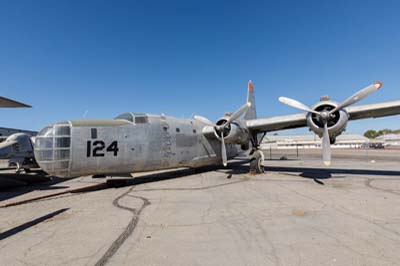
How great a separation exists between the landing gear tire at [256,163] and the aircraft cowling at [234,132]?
1410 millimetres

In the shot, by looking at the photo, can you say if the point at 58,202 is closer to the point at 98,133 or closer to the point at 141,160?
the point at 98,133

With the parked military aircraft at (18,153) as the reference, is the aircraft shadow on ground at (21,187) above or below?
below

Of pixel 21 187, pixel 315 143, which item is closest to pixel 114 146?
pixel 21 187

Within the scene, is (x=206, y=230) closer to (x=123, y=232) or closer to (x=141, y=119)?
(x=123, y=232)

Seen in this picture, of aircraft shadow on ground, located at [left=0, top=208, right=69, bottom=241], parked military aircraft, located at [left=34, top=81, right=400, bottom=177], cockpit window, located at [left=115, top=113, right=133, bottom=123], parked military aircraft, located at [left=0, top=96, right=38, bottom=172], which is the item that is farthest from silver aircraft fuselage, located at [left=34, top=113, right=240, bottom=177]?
parked military aircraft, located at [left=0, top=96, right=38, bottom=172]

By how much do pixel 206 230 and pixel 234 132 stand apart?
8.86m

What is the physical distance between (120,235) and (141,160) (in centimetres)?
590

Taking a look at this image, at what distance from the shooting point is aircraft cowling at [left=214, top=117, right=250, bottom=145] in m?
Result: 12.9

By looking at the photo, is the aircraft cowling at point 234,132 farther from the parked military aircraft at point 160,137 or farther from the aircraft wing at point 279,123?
the aircraft wing at point 279,123

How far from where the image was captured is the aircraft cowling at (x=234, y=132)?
1291 centimetres

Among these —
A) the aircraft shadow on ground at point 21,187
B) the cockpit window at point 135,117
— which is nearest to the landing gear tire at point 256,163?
the cockpit window at point 135,117

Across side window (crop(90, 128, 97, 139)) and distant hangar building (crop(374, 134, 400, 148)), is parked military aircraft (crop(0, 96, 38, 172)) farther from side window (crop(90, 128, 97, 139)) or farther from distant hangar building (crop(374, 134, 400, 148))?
distant hangar building (crop(374, 134, 400, 148))

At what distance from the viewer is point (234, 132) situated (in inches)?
508

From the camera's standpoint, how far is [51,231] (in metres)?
4.66
